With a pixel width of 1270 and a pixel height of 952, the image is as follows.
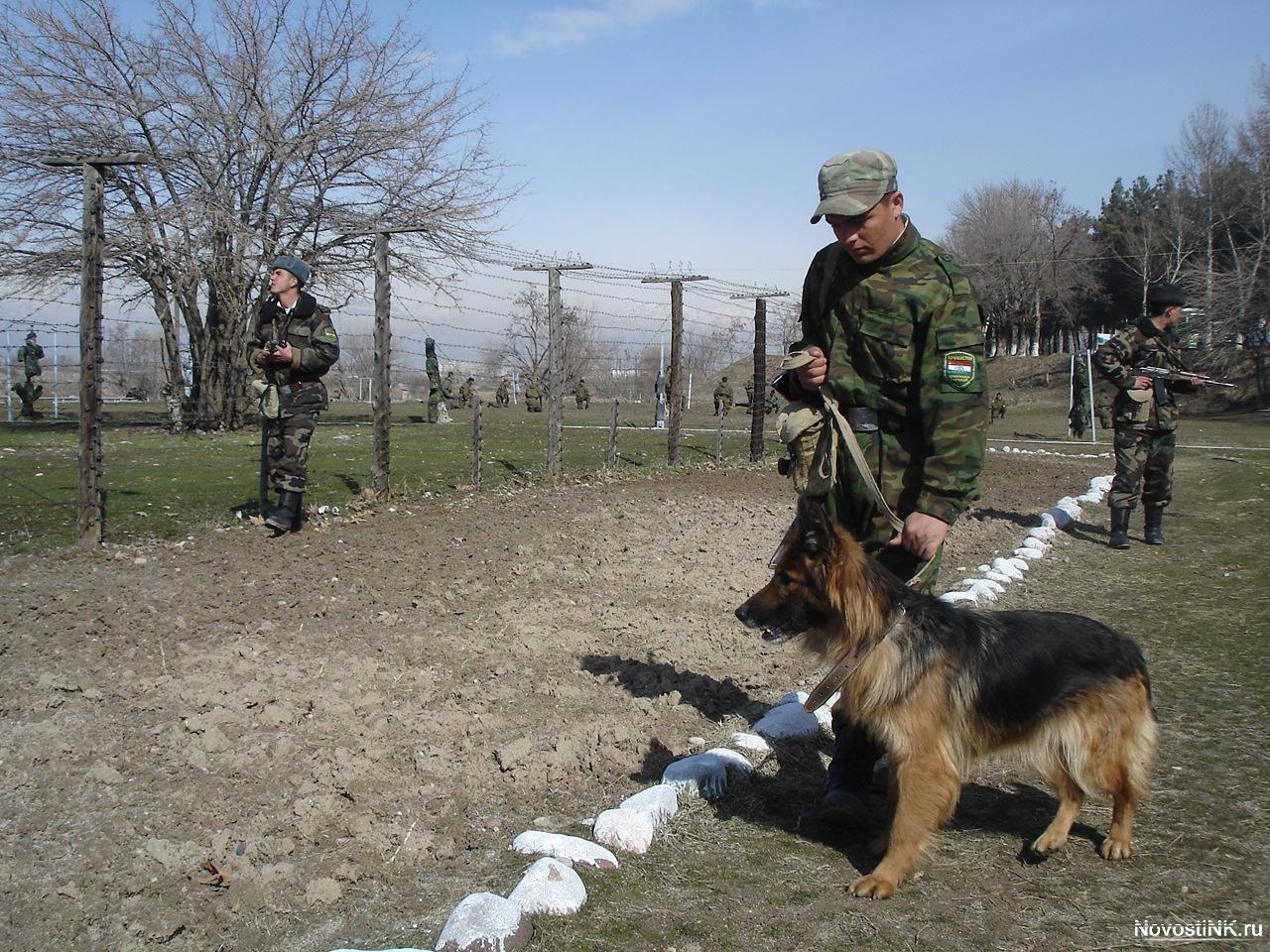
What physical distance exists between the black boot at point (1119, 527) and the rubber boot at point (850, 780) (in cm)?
709

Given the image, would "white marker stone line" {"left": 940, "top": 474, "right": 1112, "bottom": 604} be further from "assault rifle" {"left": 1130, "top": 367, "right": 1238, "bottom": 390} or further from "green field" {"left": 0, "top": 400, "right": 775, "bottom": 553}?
"green field" {"left": 0, "top": 400, "right": 775, "bottom": 553}

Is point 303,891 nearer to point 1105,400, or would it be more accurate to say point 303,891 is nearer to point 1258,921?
point 1258,921

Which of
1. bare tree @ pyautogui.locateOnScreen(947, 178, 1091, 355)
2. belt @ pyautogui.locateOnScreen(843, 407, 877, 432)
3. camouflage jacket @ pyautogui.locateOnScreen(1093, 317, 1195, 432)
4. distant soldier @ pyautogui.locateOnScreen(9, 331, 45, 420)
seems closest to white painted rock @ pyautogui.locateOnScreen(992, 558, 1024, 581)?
camouflage jacket @ pyautogui.locateOnScreen(1093, 317, 1195, 432)

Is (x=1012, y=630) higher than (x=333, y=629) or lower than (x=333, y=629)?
higher

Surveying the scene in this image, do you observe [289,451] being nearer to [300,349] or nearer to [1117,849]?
[300,349]

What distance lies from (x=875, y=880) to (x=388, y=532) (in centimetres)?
566

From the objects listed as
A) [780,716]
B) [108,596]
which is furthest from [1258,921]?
[108,596]

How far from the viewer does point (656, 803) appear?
3705 mm

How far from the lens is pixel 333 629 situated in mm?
5492

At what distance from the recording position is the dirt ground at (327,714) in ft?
10.4

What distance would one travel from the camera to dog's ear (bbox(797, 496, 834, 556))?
3238mm

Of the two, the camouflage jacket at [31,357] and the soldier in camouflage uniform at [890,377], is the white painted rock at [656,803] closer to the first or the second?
the soldier in camouflage uniform at [890,377]

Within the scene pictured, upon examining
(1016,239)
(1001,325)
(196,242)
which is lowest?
(196,242)

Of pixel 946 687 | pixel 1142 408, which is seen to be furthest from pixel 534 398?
pixel 946 687
